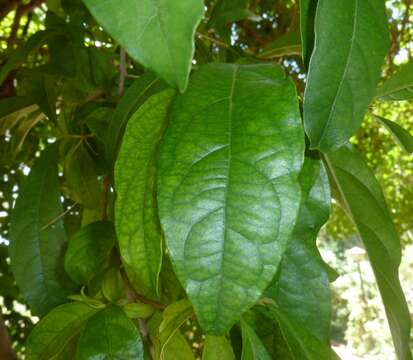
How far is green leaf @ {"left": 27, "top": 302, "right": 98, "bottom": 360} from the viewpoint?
1.53 ft

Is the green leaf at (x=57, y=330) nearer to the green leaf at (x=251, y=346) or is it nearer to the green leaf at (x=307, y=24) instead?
the green leaf at (x=251, y=346)

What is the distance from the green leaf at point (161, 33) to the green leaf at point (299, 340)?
0.75 feet

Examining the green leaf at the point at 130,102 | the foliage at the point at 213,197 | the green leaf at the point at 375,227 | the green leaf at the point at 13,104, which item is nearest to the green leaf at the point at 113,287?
the foliage at the point at 213,197

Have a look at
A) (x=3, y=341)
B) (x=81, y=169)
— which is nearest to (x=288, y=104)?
(x=81, y=169)

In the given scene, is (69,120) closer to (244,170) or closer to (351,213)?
(351,213)

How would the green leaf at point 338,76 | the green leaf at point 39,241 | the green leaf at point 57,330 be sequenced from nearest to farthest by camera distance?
1. the green leaf at point 338,76
2. the green leaf at point 57,330
3. the green leaf at point 39,241

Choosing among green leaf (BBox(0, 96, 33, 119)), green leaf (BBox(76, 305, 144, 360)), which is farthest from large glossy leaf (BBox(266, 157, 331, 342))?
green leaf (BBox(0, 96, 33, 119))

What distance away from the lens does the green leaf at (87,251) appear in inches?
19.7

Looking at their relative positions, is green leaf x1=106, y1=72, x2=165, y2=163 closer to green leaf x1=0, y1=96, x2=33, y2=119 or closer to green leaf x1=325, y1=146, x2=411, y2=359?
green leaf x1=325, y1=146, x2=411, y2=359

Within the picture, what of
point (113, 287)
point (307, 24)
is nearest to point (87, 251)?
point (113, 287)

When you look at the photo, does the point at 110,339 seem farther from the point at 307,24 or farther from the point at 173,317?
the point at 307,24

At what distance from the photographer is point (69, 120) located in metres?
0.80

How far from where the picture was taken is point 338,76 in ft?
1.18

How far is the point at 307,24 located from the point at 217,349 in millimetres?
241
